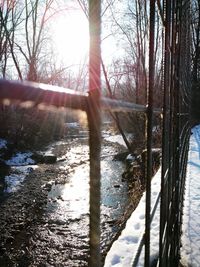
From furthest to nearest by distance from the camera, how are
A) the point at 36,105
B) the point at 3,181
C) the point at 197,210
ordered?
1. the point at 3,181
2. the point at 197,210
3. the point at 36,105

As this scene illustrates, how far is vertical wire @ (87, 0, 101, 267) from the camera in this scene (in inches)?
25.7

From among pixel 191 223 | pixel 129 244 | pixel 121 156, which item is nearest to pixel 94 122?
pixel 129 244

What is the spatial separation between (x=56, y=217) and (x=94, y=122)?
7621 mm

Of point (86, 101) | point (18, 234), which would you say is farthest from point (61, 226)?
point (86, 101)

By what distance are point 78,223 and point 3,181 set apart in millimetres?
4598

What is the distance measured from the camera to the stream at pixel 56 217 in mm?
6199

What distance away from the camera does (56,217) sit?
8031 mm

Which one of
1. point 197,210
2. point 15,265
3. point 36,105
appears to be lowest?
point 15,265

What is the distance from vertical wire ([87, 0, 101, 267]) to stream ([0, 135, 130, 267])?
17.7 feet

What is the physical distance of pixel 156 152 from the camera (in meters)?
9.79

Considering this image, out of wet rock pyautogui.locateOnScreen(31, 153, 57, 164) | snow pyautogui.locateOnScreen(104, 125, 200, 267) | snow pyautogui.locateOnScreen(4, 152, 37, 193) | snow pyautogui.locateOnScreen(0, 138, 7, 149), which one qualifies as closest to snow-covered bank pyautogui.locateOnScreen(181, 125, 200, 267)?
snow pyautogui.locateOnScreen(104, 125, 200, 267)

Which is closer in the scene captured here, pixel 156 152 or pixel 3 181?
pixel 156 152

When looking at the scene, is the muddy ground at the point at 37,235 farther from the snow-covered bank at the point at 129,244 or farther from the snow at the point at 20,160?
the snow at the point at 20,160

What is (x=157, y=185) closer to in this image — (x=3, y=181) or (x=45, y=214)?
(x=45, y=214)
